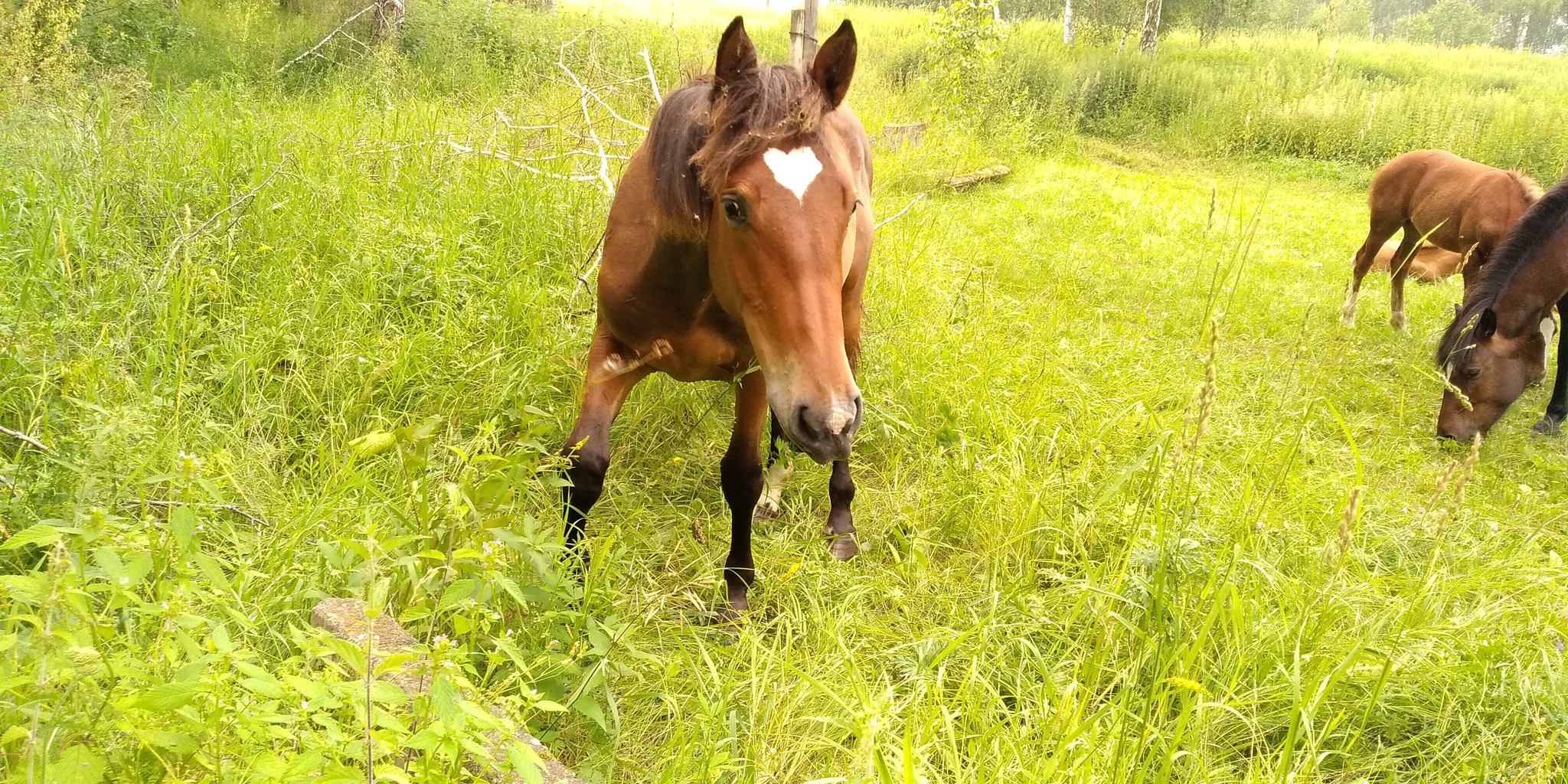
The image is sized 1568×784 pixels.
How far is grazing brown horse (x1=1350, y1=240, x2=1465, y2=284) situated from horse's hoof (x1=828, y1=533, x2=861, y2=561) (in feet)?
22.8

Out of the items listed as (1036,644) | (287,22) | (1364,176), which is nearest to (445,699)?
(1036,644)

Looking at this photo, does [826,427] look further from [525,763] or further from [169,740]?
[169,740]

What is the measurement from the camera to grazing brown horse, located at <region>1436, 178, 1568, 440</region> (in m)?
4.42

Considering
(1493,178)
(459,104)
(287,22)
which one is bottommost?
(1493,178)

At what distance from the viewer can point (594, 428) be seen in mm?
2447

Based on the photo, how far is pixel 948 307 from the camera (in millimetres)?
4727

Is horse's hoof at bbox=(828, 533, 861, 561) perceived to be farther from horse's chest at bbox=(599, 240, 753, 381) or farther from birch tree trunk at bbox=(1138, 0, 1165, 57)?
birch tree trunk at bbox=(1138, 0, 1165, 57)

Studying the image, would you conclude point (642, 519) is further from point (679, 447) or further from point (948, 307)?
point (948, 307)

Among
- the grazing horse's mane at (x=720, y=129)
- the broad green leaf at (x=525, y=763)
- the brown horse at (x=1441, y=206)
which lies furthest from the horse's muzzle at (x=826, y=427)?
the brown horse at (x=1441, y=206)

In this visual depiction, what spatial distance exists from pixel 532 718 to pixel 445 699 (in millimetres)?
914

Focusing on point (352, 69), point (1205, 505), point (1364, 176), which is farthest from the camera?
point (1364, 176)

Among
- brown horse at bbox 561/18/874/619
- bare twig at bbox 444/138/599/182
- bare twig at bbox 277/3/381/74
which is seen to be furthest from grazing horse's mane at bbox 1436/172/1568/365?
Answer: bare twig at bbox 277/3/381/74

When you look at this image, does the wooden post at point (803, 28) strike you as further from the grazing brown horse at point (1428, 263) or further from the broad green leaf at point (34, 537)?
the broad green leaf at point (34, 537)

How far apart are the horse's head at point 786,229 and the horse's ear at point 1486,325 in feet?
14.6
